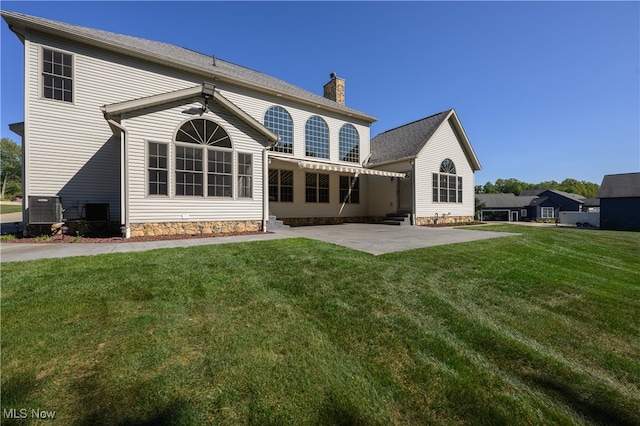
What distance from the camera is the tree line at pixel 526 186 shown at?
9106cm

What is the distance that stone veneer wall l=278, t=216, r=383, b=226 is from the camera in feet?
56.1

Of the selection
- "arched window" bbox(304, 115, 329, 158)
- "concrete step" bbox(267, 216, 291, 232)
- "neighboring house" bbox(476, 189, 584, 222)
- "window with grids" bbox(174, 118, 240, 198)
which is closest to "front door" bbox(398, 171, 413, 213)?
"arched window" bbox(304, 115, 329, 158)

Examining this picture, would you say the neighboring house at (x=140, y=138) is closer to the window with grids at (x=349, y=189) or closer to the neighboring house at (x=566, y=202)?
the window with grids at (x=349, y=189)

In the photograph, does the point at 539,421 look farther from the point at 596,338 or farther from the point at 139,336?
the point at 139,336

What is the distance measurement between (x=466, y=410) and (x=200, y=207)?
10.8m

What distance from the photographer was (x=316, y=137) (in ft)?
61.0

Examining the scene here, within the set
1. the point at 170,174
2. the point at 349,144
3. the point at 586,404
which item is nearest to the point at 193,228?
the point at 170,174

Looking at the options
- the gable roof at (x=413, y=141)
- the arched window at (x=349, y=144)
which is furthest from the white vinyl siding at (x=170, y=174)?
the gable roof at (x=413, y=141)

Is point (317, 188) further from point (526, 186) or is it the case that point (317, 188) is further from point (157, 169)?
point (526, 186)

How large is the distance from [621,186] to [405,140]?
1148 inches

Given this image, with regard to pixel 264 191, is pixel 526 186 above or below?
above

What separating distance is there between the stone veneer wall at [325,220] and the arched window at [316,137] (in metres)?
4.38

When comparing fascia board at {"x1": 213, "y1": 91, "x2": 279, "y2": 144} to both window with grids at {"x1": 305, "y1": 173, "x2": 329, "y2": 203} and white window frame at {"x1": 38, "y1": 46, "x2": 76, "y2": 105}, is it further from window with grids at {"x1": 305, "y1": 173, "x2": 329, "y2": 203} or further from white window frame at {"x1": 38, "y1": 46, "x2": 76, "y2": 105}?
white window frame at {"x1": 38, "y1": 46, "x2": 76, "y2": 105}

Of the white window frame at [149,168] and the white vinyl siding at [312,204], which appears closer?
the white window frame at [149,168]
